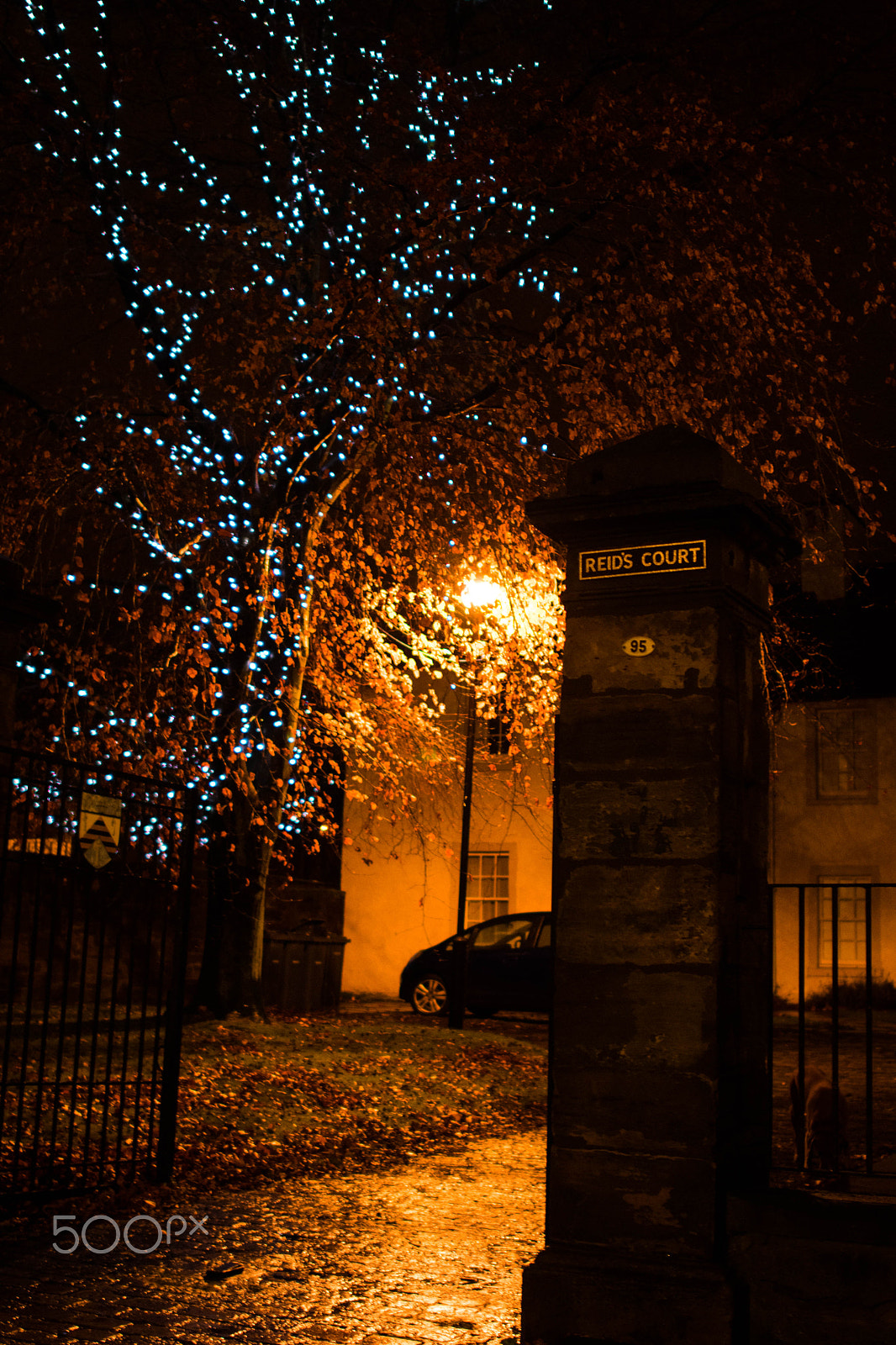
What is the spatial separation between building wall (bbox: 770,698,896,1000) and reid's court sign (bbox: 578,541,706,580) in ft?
67.4

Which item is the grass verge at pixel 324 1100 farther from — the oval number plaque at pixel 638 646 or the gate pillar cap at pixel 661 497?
the gate pillar cap at pixel 661 497

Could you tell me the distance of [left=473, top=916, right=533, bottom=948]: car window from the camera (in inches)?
789

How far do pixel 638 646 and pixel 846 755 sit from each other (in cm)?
2298

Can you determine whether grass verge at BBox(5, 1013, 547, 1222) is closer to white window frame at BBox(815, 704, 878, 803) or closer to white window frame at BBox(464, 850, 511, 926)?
white window frame at BBox(464, 850, 511, 926)

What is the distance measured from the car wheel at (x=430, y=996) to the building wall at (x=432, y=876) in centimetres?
530

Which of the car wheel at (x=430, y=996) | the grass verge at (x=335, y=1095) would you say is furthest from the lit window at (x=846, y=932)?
the grass verge at (x=335, y=1095)

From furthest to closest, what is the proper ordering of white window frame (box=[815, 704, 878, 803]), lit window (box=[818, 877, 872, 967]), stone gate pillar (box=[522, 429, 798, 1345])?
white window frame (box=[815, 704, 878, 803]) < lit window (box=[818, 877, 872, 967]) < stone gate pillar (box=[522, 429, 798, 1345])

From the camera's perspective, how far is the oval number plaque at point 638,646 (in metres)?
5.08

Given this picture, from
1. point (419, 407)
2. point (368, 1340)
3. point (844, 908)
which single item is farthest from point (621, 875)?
point (844, 908)

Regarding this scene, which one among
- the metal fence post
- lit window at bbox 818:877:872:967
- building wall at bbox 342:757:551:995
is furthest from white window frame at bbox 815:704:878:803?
the metal fence post

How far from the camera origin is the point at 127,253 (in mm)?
13852

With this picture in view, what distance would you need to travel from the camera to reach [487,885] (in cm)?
2803

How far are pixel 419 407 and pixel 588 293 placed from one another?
8.00ft

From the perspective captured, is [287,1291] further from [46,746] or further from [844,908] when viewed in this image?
[844,908]
